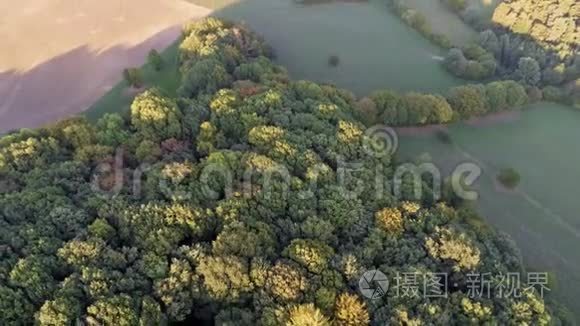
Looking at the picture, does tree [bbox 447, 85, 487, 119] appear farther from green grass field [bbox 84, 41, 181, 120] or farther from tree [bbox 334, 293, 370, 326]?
tree [bbox 334, 293, 370, 326]

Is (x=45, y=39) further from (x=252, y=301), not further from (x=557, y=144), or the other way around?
(x=557, y=144)

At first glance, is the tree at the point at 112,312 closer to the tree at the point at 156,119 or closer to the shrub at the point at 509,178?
the tree at the point at 156,119

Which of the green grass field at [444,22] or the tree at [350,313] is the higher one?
the green grass field at [444,22]

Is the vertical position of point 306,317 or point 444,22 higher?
Result: point 444,22

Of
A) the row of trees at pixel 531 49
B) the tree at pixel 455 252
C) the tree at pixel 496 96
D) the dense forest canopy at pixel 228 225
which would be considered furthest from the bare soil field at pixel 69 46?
the tree at pixel 455 252

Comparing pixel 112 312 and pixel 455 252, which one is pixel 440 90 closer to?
pixel 455 252

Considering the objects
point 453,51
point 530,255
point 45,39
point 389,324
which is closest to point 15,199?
point 389,324

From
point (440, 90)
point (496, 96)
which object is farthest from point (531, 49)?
point (440, 90)
